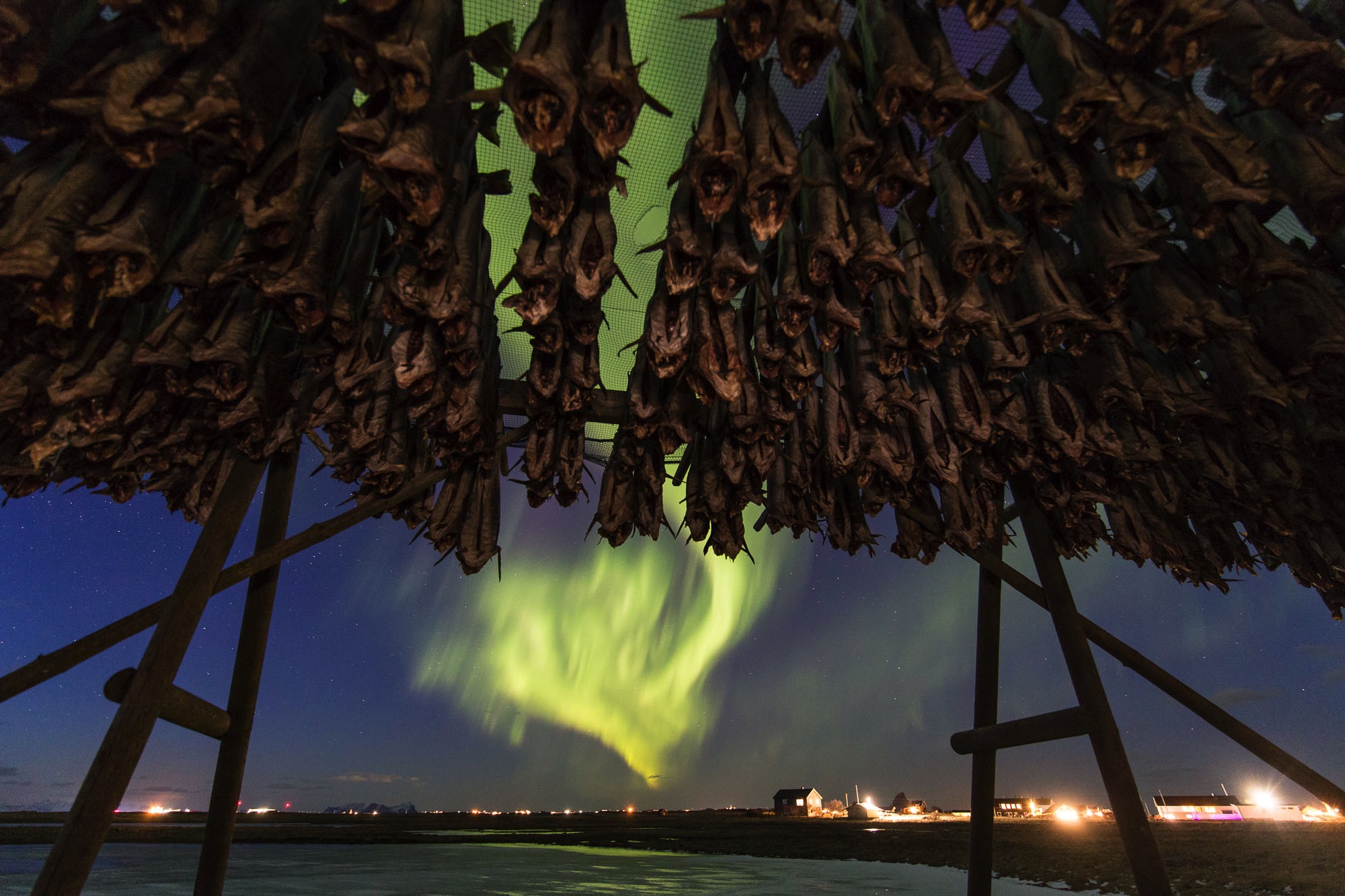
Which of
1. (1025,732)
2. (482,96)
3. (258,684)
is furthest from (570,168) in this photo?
(1025,732)

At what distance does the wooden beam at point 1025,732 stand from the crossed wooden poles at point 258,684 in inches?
0.5

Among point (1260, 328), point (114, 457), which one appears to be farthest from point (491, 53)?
point (1260, 328)

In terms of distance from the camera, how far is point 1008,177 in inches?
120

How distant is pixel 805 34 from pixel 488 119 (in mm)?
1790

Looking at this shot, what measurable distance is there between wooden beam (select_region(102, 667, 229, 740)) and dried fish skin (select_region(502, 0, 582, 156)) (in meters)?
3.70

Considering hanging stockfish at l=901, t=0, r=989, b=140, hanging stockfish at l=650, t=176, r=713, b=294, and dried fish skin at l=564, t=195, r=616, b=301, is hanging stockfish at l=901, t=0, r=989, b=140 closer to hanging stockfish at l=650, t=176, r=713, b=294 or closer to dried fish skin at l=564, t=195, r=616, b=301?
hanging stockfish at l=650, t=176, r=713, b=294

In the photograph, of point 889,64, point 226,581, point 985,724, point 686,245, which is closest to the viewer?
point 889,64

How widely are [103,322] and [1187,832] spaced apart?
154 ft

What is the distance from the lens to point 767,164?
274 cm

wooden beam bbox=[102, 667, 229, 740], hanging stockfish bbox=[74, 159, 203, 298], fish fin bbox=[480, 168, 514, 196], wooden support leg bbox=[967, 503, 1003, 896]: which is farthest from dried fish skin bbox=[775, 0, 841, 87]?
wooden support leg bbox=[967, 503, 1003, 896]

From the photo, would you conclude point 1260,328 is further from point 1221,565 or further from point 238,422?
point 238,422

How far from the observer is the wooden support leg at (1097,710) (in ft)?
14.2

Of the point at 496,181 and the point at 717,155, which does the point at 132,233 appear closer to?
the point at 496,181

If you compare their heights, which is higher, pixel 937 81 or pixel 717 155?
pixel 937 81
